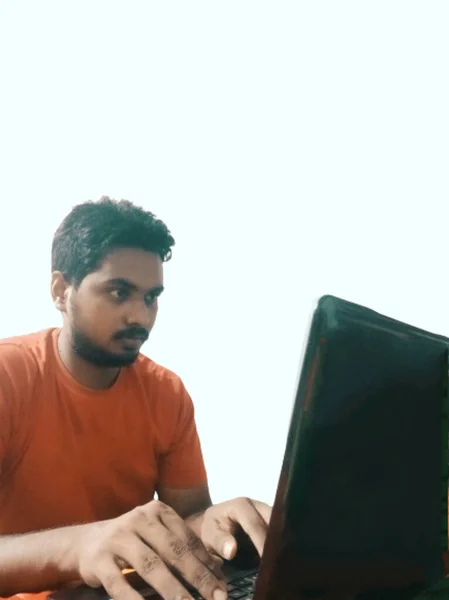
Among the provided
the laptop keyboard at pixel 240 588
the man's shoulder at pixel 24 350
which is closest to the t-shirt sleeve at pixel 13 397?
the man's shoulder at pixel 24 350

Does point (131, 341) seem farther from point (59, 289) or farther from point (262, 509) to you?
point (262, 509)

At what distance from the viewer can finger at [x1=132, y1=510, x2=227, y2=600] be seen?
43 centimetres

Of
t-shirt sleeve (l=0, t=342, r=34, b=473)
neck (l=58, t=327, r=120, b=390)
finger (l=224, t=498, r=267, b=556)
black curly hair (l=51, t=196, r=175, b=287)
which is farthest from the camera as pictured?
black curly hair (l=51, t=196, r=175, b=287)

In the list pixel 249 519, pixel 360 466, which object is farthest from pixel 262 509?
Result: pixel 360 466

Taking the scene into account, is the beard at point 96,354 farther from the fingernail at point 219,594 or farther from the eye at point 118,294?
the fingernail at point 219,594

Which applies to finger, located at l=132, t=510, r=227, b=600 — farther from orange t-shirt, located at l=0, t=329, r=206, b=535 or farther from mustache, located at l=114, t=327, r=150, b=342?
mustache, located at l=114, t=327, r=150, b=342

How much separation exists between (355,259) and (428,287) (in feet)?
0.58

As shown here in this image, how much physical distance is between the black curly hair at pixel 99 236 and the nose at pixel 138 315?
11cm

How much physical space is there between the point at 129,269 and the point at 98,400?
255mm

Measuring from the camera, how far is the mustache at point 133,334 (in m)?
1.16

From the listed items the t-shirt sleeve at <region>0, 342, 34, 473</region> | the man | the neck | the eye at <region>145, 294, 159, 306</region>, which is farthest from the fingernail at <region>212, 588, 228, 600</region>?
the eye at <region>145, 294, 159, 306</region>

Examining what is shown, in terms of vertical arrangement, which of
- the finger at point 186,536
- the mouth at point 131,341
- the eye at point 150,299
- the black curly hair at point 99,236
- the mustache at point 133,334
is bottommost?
the finger at point 186,536

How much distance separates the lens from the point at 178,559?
0.44 meters

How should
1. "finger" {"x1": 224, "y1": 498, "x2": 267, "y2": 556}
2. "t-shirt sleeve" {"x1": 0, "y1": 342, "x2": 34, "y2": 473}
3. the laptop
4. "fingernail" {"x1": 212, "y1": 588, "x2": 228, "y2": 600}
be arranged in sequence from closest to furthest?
the laptop, "fingernail" {"x1": 212, "y1": 588, "x2": 228, "y2": 600}, "finger" {"x1": 224, "y1": 498, "x2": 267, "y2": 556}, "t-shirt sleeve" {"x1": 0, "y1": 342, "x2": 34, "y2": 473}
